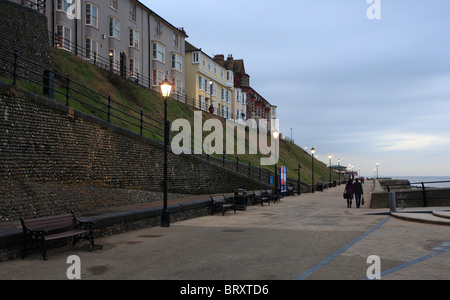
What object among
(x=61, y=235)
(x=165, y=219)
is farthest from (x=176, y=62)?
(x=61, y=235)

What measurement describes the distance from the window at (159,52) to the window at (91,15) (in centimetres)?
1013

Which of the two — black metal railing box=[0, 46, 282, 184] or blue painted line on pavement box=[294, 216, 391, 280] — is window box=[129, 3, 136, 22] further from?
blue painted line on pavement box=[294, 216, 391, 280]

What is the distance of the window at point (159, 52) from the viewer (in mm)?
47438

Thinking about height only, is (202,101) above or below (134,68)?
below

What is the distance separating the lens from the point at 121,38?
42.1m

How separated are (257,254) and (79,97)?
20752 millimetres

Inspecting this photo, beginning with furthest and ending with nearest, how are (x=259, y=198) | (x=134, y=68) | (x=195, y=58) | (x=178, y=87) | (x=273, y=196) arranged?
(x=195, y=58) → (x=178, y=87) → (x=134, y=68) → (x=273, y=196) → (x=259, y=198)

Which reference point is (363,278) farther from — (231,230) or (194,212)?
(194,212)

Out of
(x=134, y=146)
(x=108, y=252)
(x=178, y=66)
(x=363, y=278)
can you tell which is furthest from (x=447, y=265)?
(x=178, y=66)

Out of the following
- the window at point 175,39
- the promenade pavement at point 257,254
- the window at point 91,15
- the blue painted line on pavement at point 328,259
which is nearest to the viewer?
the blue painted line on pavement at point 328,259

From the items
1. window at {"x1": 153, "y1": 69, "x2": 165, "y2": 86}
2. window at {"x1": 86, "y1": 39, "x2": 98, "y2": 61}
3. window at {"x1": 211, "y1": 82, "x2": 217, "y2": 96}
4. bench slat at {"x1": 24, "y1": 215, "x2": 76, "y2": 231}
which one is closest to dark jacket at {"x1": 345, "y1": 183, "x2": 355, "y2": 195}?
bench slat at {"x1": 24, "y1": 215, "x2": 76, "y2": 231}

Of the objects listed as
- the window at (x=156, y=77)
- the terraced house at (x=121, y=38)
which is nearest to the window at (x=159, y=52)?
the terraced house at (x=121, y=38)

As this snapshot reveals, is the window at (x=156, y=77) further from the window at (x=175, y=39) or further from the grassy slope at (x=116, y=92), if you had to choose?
the window at (x=175, y=39)

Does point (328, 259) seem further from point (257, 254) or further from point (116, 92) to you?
point (116, 92)
